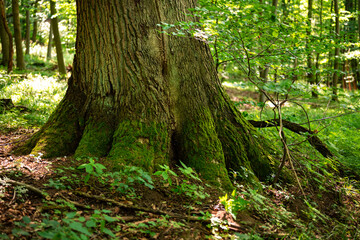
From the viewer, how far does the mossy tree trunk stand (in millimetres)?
3443

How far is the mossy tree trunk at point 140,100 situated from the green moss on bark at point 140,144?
13 mm

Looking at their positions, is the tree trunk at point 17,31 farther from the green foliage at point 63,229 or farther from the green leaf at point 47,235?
the green leaf at point 47,235

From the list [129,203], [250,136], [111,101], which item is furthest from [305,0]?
[129,203]

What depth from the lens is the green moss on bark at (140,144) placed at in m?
3.16

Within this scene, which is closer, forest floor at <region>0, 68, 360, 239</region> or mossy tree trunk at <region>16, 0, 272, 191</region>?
forest floor at <region>0, 68, 360, 239</region>

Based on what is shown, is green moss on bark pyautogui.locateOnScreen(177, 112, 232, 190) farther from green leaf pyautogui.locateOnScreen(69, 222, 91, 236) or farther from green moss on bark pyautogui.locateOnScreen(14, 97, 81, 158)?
green leaf pyautogui.locateOnScreen(69, 222, 91, 236)

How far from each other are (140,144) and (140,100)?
23.9 inches

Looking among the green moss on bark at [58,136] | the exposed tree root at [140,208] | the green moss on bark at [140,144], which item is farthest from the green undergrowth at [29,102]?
the exposed tree root at [140,208]

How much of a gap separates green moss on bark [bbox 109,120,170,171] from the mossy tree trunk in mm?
13

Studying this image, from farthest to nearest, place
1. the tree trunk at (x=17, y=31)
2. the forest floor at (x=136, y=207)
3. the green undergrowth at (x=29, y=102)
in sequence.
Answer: the tree trunk at (x=17, y=31) → the green undergrowth at (x=29, y=102) → the forest floor at (x=136, y=207)

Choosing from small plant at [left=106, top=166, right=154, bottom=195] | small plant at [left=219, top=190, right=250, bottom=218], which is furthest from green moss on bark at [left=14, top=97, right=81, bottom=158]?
small plant at [left=219, top=190, right=250, bottom=218]

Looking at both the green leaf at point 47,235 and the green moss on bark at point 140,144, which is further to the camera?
the green moss on bark at point 140,144

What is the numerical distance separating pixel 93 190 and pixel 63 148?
1.17 meters

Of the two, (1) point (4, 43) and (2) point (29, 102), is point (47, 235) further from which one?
(1) point (4, 43)
